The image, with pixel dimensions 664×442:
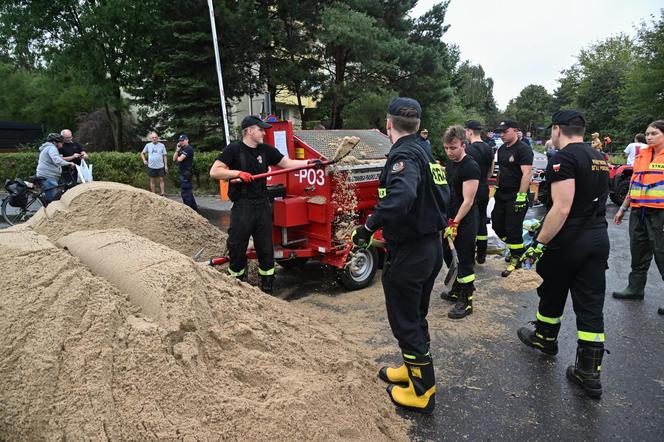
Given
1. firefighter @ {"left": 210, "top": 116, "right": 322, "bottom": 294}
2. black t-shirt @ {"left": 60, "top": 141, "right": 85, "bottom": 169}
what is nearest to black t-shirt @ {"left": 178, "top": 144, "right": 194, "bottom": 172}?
black t-shirt @ {"left": 60, "top": 141, "right": 85, "bottom": 169}

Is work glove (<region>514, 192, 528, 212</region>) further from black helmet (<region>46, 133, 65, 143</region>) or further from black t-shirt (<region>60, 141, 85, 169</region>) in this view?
black helmet (<region>46, 133, 65, 143</region>)

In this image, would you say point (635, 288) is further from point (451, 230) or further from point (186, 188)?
point (186, 188)

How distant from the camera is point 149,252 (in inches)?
126

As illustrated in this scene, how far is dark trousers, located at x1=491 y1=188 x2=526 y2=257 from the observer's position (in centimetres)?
625

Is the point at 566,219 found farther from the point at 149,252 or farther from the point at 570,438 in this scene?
the point at 149,252

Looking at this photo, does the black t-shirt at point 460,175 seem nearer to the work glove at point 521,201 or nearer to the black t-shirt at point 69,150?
the work glove at point 521,201

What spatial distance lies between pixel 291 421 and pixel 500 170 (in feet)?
17.2

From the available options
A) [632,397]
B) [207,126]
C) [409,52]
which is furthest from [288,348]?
[409,52]

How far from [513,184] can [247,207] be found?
3823mm

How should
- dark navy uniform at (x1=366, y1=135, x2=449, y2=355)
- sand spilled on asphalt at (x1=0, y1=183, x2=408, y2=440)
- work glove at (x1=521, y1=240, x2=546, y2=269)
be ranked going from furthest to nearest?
work glove at (x1=521, y1=240, x2=546, y2=269) → dark navy uniform at (x1=366, y1=135, x2=449, y2=355) → sand spilled on asphalt at (x1=0, y1=183, x2=408, y2=440)

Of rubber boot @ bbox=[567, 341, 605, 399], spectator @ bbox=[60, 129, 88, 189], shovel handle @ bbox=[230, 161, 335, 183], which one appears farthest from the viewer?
spectator @ bbox=[60, 129, 88, 189]

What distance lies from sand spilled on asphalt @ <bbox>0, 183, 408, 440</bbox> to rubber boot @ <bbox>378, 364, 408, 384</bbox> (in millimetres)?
96

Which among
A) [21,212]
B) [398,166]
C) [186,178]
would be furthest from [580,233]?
[21,212]

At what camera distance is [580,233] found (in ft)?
10.8
